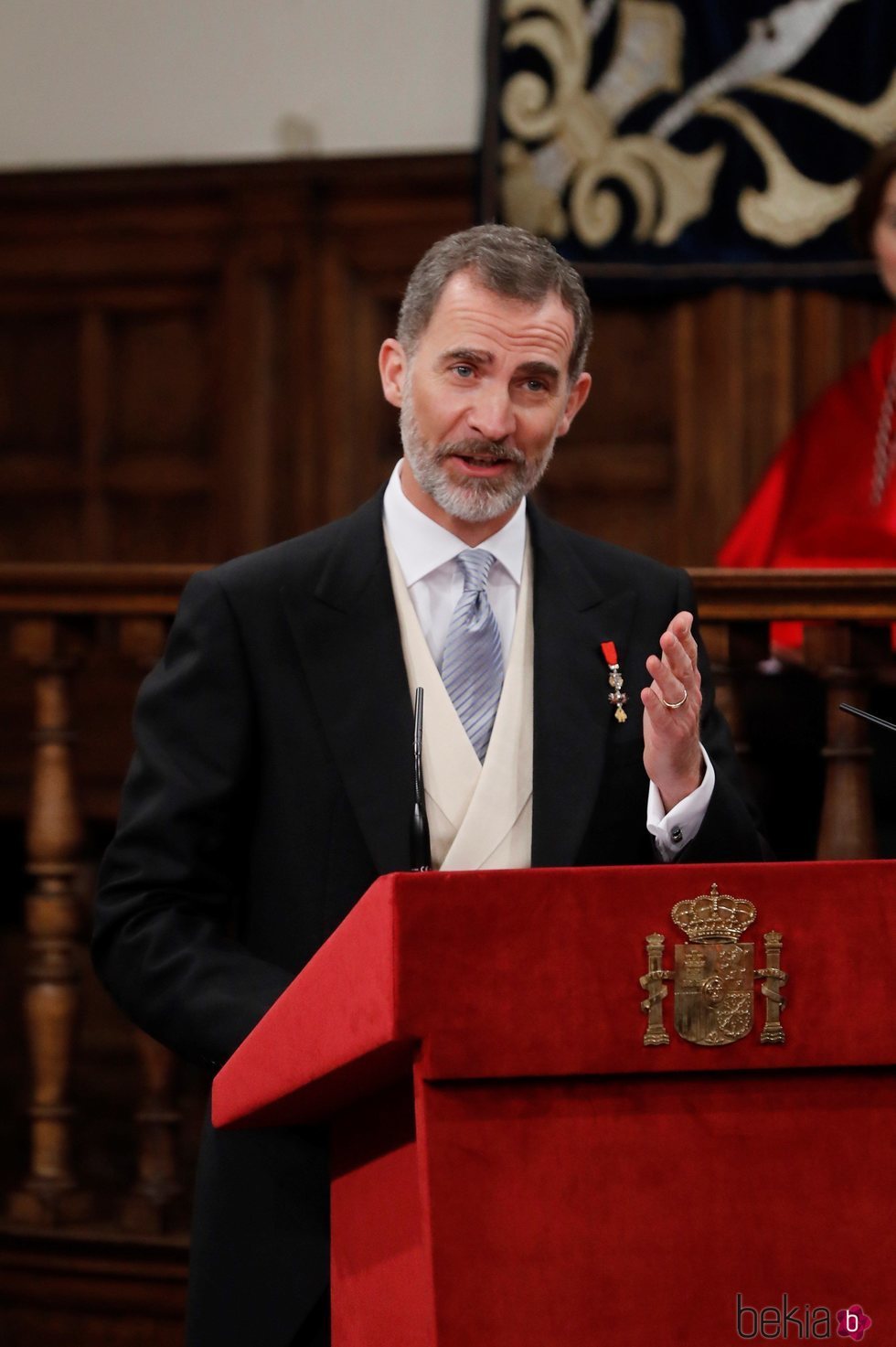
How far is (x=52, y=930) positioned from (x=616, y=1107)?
6.23ft

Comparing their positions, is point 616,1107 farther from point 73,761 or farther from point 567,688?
point 73,761

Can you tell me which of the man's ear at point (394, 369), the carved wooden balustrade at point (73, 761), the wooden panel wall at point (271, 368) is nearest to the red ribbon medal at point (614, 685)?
the man's ear at point (394, 369)

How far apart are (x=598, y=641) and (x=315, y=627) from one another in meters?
0.32

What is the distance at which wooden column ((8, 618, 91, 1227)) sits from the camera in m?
2.89

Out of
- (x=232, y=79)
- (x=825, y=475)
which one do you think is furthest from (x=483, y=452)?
(x=232, y=79)

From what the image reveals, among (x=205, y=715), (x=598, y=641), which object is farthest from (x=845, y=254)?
(x=205, y=715)

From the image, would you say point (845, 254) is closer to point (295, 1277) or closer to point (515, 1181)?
point (295, 1277)

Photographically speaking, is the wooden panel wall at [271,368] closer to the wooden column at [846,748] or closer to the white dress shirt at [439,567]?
the wooden column at [846,748]

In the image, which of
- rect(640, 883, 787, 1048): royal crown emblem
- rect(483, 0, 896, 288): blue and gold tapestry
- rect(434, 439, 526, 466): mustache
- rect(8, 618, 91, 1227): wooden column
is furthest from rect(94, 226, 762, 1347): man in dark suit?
rect(483, 0, 896, 288): blue and gold tapestry

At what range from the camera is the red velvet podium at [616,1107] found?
1.15 metres

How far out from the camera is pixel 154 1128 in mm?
2900

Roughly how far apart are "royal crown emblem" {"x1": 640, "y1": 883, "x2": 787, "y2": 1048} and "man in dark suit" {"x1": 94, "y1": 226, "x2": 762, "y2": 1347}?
17.8 inches

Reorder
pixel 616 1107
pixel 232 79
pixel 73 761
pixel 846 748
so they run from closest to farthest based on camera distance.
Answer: pixel 616 1107
pixel 846 748
pixel 73 761
pixel 232 79

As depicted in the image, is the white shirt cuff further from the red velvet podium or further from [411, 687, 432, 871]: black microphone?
the red velvet podium
